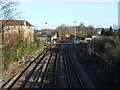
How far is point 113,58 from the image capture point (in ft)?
44.7

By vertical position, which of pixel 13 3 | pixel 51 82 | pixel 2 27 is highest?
pixel 13 3

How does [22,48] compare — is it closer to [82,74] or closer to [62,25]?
[82,74]

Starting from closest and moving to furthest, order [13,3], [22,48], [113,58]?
[113,58] → [13,3] → [22,48]

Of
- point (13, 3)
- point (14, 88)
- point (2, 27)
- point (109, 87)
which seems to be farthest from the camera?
point (2, 27)

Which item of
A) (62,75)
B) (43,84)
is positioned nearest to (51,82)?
(43,84)

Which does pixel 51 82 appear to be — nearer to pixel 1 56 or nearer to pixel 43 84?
pixel 43 84

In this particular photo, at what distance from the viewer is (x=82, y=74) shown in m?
16.3

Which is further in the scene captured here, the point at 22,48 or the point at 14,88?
the point at 22,48

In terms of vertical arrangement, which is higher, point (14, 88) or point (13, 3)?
point (13, 3)

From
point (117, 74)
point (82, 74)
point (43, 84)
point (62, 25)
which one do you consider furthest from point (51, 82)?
point (62, 25)

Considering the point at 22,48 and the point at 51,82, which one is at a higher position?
the point at 22,48

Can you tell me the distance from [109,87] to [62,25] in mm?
100605

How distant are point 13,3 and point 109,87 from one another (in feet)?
35.6

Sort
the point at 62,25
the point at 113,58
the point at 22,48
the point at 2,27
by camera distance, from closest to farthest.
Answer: the point at 113,58
the point at 2,27
the point at 22,48
the point at 62,25
